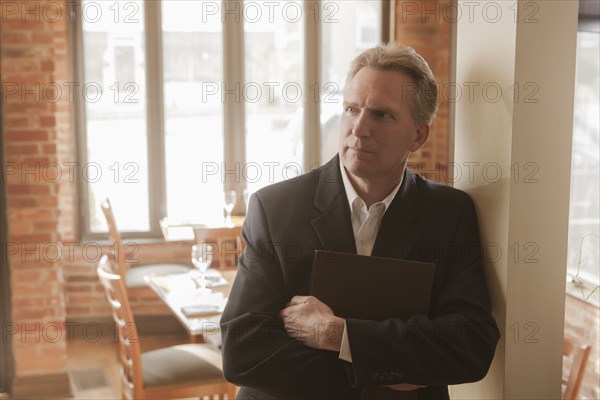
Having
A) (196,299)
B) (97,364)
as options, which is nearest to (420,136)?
(196,299)

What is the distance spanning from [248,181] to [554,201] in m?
4.26

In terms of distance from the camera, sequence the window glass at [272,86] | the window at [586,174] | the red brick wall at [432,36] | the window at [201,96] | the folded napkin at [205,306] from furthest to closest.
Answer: the window glass at [272,86]
the window at [201,96]
the red brick wall at [432,36]
the window at [586,174]
the folded napkin at [205,306]

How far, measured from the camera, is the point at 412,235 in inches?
70.8

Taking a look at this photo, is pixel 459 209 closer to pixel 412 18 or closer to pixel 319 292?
pixel 319 292

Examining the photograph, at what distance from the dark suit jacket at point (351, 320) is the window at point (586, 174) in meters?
2.18

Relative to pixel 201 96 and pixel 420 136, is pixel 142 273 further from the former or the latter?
pixel 420 136

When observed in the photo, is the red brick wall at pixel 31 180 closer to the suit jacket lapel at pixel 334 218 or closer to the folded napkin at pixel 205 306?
the folded napkin at pixel 205 306

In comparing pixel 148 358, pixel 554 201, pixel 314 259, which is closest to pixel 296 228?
pixel 314 259

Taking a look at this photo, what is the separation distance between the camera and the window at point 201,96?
Answer: 557 cm

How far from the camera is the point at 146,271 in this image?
5.32 m

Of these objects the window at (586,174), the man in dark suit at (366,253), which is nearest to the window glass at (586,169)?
the window at (586,174)

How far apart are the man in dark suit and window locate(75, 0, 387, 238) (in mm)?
3744

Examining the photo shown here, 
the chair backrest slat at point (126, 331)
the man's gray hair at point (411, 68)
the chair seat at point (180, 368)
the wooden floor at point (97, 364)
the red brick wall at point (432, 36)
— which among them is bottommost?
the wooden floor at point (97, 364)

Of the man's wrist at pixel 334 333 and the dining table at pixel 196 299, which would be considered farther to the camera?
the dining table at pixel 196 299
